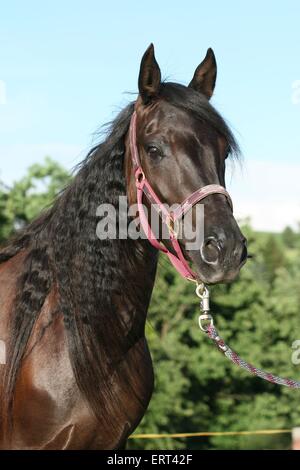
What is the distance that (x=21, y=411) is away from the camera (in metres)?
3.48

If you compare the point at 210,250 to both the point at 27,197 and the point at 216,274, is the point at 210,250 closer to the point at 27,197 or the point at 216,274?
the point at 216,274

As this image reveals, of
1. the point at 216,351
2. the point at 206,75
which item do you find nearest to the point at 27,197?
the point at 216,351

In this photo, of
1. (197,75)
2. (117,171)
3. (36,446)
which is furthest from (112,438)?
(197,75)

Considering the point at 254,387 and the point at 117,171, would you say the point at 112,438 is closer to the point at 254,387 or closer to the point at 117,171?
the point at 117,171

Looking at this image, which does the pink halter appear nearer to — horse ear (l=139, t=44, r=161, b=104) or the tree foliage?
horse ear (l=139, t=44, r=161, b=104)

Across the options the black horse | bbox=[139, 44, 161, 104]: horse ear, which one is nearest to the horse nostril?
the black horse

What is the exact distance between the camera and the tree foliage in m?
19.4

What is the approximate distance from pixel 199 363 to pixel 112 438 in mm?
17492

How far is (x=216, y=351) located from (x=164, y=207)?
1739 centimetres

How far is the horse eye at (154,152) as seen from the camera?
348 centimetres

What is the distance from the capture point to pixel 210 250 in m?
3.19

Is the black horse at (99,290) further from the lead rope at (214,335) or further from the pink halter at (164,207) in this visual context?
the lead rope at (214,335)

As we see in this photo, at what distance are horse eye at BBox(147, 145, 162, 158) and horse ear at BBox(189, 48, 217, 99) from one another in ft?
2.44

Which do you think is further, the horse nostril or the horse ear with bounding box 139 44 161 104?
the horse ear with bounding box 139 44 161 104
